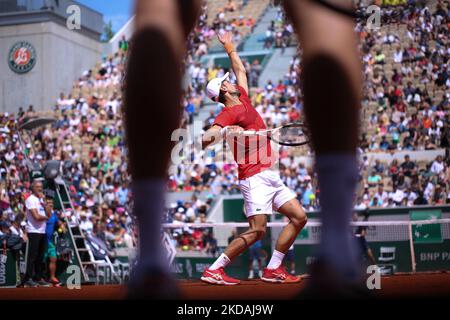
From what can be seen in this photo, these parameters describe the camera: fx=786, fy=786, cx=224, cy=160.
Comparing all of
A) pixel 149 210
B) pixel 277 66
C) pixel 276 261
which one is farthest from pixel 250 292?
pixel 277 66

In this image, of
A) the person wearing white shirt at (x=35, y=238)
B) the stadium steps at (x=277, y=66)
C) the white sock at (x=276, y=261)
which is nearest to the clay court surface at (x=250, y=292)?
the white sock at (x=276, y=261)

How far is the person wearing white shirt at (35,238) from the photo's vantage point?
12.7 meters

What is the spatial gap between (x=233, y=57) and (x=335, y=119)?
5905mm

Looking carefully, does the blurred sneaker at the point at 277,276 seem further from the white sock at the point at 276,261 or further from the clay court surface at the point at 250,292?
the clay court surface at the point at 250,292

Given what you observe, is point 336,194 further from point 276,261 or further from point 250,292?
point 276,261

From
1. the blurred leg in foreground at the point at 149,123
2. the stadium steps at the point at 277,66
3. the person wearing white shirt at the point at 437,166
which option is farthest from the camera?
the stadium steps at the point at 277,66

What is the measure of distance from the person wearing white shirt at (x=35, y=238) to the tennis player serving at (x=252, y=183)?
5.63 m

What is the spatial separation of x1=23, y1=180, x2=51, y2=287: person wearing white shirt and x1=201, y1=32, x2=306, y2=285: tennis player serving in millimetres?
5631

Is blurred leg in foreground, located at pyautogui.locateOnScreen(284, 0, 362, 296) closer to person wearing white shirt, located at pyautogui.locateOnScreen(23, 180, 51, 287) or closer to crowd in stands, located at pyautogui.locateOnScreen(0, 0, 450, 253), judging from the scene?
person wearing white shirt, located at pyautogui.locateOnScreen(23, 180, 51, 287)

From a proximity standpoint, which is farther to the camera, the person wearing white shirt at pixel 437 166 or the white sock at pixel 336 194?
the person wearing white shirt at pixel 437 166

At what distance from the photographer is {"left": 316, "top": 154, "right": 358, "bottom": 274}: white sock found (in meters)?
1.61

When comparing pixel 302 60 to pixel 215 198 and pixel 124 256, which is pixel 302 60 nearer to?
pixel 124 256

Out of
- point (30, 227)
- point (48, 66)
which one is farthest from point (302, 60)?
point (48, 66)

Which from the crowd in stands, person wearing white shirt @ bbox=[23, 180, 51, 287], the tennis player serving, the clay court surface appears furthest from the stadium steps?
the clay court surface
